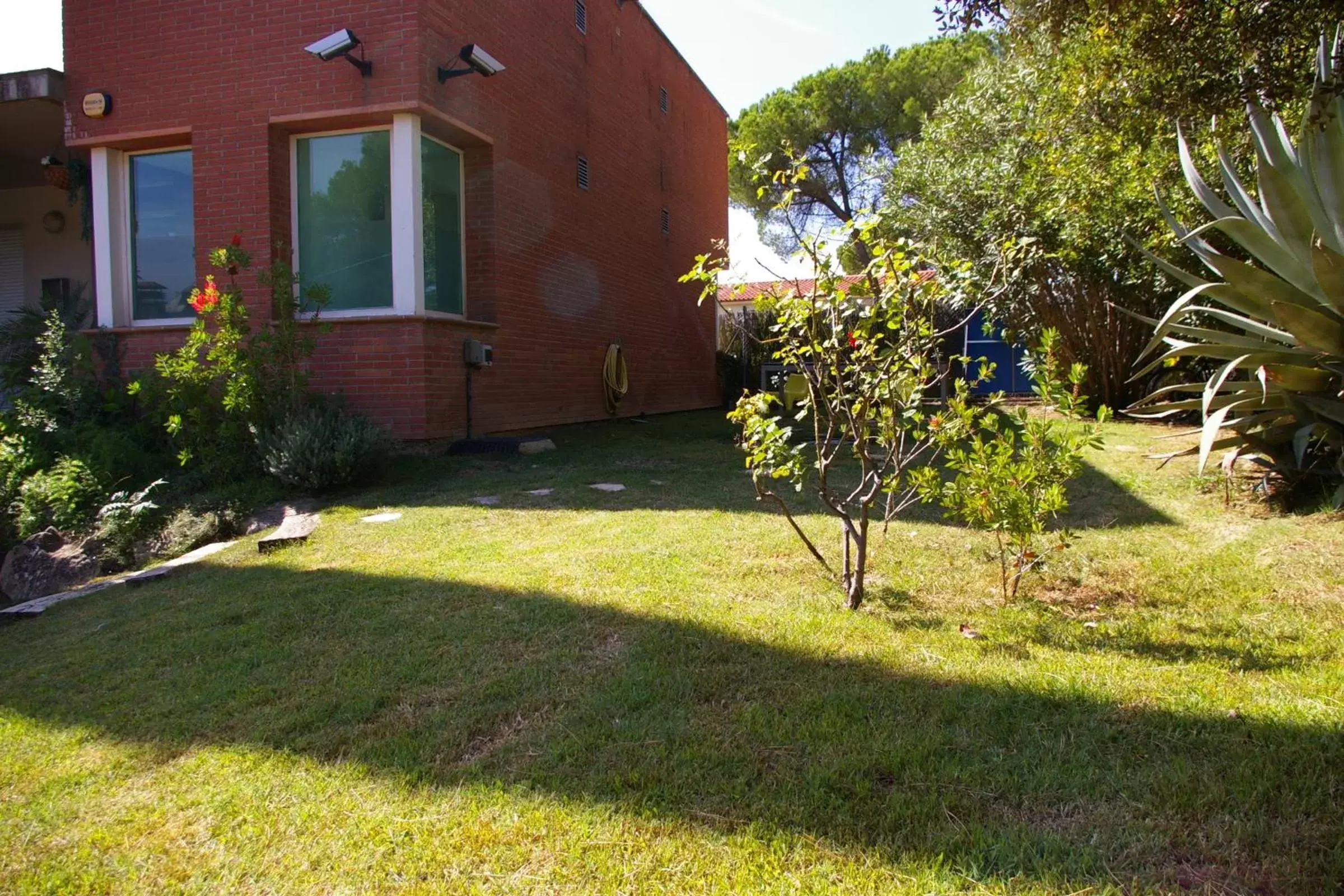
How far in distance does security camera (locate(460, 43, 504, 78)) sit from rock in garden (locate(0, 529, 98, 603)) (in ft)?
16.2

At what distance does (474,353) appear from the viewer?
799 cm

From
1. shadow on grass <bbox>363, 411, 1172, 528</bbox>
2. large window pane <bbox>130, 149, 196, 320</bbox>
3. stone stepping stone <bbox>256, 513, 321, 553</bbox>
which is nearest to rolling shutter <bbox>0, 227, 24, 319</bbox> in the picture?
large window pane <bbox>130, 149, 196, 320</bbox>

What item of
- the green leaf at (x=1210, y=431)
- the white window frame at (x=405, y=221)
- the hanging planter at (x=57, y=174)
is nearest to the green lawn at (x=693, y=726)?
the green leaf at (x=1210, y=431)

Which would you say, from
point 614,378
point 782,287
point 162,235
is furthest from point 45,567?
point 614,378

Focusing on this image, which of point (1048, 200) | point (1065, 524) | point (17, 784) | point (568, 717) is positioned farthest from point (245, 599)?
point (1048, 200)

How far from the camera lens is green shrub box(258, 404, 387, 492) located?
605 cm

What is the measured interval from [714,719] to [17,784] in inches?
74.6

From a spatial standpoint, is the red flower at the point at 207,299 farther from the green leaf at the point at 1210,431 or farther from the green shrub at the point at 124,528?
the green leaf at the point at 1210,431

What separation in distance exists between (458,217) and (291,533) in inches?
165

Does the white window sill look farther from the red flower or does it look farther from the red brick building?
the red flower

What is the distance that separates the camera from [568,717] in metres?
2.45

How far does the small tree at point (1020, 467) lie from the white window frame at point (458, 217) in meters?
5.44

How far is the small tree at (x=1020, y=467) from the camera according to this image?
124 inches

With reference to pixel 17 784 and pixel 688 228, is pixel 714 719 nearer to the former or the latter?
pixel 17 784
